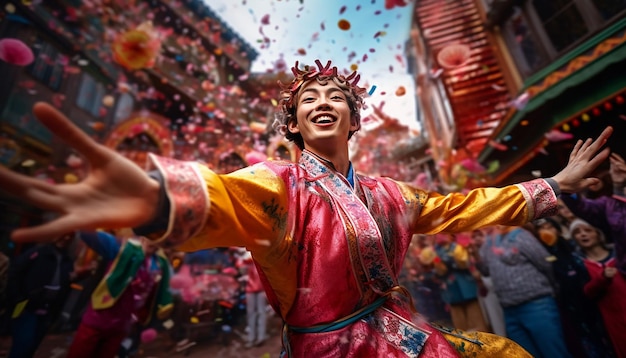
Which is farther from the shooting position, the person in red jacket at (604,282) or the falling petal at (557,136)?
the falling petal at (557,136)

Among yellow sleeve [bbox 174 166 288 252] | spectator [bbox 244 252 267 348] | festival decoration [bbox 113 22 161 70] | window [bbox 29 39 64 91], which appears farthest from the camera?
festival decoration [bbox 113 22 161 70]

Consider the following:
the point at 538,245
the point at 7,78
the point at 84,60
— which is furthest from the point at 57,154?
the point at 538,245

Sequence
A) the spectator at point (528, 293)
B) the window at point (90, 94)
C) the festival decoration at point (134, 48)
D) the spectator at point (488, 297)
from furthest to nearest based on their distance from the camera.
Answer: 1. the window at point (90, 94)
2. the festival decoration at point (134, 48)
3. the spectator at point (488, 297)
4. the spectator at point (528, 293)

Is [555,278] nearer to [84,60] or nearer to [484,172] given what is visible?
[484,172]

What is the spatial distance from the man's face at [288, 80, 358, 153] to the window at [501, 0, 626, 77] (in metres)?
5.94

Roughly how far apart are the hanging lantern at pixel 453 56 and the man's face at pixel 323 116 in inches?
308

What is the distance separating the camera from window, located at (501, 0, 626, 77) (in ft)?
16.8

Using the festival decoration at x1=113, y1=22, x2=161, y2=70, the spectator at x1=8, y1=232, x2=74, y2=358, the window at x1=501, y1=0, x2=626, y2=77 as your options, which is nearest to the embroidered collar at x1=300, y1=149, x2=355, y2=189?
the spectator at x1=8, y1=232, x2=74, y2=358

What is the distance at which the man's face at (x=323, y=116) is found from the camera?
67.9 inches

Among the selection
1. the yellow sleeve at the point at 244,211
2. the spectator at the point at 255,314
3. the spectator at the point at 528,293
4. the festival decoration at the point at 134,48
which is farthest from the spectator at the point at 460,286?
the festival decoration at the point at 134,48

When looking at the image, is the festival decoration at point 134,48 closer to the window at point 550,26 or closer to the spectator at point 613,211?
the spectator at point 613,211

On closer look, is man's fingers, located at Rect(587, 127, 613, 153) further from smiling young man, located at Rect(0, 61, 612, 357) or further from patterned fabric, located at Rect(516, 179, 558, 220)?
patterned fabric, located at Rect(516, 179, 558, 220)

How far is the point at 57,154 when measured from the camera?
687 centimetres

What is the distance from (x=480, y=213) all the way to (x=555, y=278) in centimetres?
293
